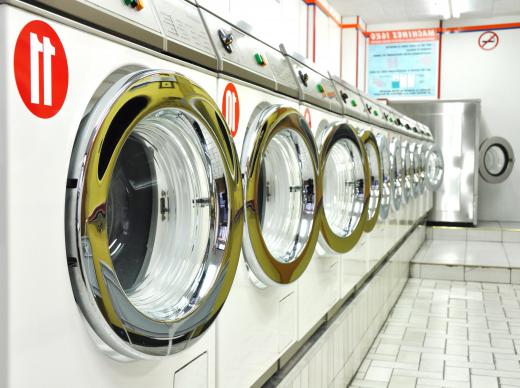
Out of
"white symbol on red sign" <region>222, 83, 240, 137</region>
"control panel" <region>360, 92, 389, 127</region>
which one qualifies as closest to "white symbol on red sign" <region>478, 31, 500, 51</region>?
"control panel" <region>360, 92, 389, 127</region>

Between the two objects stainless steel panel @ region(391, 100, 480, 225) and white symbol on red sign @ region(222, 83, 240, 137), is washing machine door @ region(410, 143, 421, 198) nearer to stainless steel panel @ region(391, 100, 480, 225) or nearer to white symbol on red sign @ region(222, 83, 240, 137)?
stainless steel panel @ region(391, 100, 480, 225)

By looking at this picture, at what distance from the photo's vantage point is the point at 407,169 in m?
4.87

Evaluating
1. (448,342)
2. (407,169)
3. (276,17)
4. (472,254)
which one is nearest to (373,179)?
(448,342)

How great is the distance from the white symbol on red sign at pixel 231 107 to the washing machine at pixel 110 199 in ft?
0.28

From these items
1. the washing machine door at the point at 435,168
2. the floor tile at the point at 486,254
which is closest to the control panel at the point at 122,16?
the floor tile at the point at 486,254

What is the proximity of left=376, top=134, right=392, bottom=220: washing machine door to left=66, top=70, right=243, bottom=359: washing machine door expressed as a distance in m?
2.25

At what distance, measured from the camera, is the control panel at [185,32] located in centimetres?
119

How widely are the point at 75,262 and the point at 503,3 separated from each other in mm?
8214

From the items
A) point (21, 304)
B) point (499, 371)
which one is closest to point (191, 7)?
point (21, 304)

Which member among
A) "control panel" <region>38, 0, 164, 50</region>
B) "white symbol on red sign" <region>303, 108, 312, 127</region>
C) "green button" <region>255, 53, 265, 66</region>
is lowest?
"white symbol on red sign" <region>303, 108, 312, 127</region>

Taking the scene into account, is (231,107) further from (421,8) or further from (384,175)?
(421,8)

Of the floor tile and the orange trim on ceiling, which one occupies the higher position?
the orange trim on ceiling

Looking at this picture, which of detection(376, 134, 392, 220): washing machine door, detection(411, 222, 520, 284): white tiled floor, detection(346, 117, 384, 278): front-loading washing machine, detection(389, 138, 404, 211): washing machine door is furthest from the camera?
detection(411, 222, 520, 284): white tiled floor

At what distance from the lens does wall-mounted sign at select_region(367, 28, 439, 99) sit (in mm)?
8914
